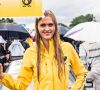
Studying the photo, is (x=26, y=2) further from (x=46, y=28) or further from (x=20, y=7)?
(x=46, y=28)

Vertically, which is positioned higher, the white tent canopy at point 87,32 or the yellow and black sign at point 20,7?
the yellow and black sign at point 20,7

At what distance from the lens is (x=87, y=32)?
25.8 ft

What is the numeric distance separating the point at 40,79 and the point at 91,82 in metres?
3.67

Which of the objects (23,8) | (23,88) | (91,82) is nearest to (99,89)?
(91,82)

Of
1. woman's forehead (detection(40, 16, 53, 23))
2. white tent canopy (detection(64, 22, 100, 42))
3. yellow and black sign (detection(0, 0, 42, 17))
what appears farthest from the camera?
white tent canopy (detection(64, 22, 100, 42))

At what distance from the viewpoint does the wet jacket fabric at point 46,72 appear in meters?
4.21

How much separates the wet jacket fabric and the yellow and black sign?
229cm

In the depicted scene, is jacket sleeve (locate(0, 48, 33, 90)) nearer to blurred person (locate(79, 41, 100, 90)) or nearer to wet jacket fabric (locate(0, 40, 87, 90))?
wet jacket fabric (locate(0, 40, 87, 90))

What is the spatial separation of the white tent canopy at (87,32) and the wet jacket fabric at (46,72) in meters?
3.38

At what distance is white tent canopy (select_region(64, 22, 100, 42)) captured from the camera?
7.81 metres

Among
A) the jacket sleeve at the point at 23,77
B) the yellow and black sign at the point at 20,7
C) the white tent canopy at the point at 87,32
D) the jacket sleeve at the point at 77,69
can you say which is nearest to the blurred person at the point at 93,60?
the white tent canopy at the point at 87,32

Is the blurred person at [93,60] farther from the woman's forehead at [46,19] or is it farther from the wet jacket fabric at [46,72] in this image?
the woman's forehead at [46,19]

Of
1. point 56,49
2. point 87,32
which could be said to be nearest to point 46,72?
point 56,49

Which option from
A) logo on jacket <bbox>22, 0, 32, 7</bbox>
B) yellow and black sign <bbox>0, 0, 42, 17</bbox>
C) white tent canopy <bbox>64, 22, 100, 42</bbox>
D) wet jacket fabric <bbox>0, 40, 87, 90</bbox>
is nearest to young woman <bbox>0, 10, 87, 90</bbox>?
wet jacket fabric <bbox>0, 40, 87, 90</bbox>
